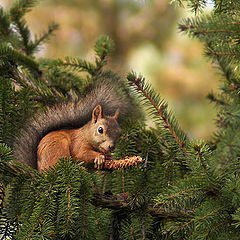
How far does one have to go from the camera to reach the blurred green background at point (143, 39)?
4082mm

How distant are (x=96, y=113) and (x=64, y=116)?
90 millimetres

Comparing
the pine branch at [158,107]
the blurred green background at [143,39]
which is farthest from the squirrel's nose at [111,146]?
the blurred green background at [143,39]

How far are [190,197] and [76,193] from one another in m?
0.24

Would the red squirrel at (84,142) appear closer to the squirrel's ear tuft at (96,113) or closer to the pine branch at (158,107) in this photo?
the squirrel's ear tuft at (96,113)

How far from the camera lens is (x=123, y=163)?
0.79m

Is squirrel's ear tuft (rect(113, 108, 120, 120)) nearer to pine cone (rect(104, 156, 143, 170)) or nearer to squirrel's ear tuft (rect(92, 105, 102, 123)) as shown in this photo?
squirrel's ear tuft (rect(92, 105, 102, 123))

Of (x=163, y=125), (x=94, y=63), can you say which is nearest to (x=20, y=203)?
(x=163, y=125)

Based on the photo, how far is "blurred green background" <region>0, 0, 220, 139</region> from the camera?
13.4 feet

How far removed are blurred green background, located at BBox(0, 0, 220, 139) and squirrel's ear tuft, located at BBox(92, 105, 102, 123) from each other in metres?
2.78

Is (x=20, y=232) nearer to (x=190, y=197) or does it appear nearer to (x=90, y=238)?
(x=90, y=238)

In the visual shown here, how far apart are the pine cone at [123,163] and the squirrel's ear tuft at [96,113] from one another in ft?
0.51

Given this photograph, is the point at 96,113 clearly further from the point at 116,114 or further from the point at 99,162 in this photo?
the point at 99,162

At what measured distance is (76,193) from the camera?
71 cm

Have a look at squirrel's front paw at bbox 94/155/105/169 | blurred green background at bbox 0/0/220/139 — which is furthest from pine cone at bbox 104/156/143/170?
blurred green background at bbox 0/0/220/139
